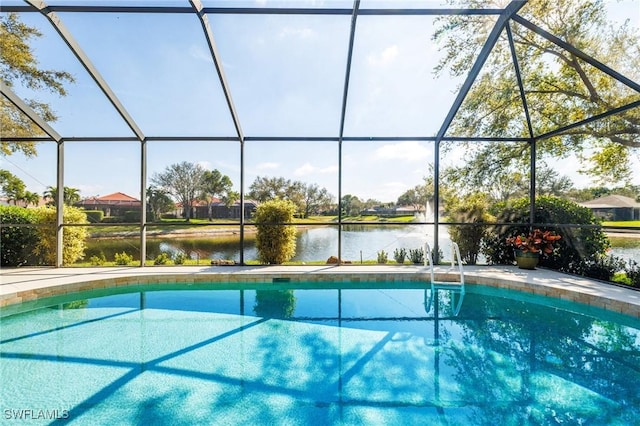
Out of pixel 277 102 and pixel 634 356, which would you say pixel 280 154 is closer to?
pixel 277 102

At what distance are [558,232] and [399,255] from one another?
330 centimetres

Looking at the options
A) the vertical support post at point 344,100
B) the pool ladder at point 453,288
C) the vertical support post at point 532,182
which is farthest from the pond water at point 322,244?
the pool ladder at point 453,288

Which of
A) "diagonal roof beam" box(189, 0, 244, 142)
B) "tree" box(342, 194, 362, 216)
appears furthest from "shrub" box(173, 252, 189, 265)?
"tree" box(342, 194, 362, 216)

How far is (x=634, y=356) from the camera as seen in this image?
3.08 m

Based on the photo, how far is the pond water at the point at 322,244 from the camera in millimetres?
6973

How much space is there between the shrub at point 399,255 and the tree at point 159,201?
6911 mm

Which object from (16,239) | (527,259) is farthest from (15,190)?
(527,259)

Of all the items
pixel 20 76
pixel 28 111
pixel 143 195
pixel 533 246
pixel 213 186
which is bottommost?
pixel 533 246

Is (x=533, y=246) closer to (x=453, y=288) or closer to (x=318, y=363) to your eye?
(x=453, y=288)

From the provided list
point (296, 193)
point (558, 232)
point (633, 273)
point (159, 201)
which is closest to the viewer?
point (633, 273)

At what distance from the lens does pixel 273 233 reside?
22.1ft

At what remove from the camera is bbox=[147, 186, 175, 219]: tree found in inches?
352

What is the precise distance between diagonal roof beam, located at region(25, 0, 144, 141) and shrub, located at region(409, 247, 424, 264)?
21.5ft

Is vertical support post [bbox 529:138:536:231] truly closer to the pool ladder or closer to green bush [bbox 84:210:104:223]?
the pool ladder
